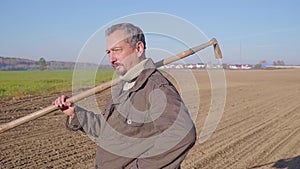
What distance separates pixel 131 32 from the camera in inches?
86.7

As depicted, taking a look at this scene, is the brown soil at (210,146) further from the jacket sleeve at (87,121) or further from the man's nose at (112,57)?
the man's nose at (112,57)

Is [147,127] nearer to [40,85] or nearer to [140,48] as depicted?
[140,48]

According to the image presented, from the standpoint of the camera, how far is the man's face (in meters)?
2.20

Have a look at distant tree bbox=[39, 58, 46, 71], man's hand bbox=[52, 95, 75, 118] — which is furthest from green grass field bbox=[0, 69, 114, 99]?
distant tree bbox=[39, 58, 46, 71]

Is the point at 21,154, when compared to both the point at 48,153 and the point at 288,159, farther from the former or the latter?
the point at 288,159

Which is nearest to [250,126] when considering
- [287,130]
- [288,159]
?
[287,130]

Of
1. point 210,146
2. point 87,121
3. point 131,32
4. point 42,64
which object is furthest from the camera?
point 42,64

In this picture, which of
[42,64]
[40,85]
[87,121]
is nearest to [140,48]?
[87,121]

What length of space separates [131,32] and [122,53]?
0.43 ft

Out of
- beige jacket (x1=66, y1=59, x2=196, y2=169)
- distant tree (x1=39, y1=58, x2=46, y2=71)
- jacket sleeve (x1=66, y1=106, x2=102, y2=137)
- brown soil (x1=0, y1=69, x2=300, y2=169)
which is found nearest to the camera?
beige jacket (x1=66, y1=59, x2=196, y2=169)

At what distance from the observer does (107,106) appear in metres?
2.35

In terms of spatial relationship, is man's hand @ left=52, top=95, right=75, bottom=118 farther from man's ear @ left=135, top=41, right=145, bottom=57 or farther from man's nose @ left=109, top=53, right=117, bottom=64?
man's ear @ left=135, top=41, right=145, bottom=57

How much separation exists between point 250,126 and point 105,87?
28.2 feet

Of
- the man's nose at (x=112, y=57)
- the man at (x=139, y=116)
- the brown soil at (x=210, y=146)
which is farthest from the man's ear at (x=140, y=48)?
the brown soil at (x=210, y=146)
